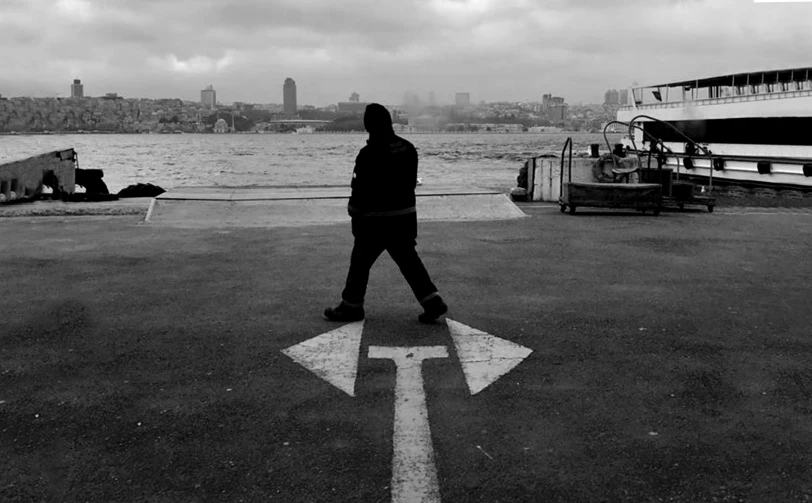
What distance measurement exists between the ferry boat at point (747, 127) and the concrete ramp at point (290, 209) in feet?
47.8

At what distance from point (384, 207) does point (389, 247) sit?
32 centimetres

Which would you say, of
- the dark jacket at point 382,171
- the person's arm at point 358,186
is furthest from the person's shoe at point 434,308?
the person's arm at point 358,186

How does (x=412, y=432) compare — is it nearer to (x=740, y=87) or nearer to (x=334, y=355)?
(x=334, y=355)

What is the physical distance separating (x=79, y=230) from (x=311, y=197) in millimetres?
4277

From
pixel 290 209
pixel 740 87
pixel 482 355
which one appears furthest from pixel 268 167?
pixel 482 355

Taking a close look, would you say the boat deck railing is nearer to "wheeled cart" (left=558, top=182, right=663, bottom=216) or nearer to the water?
the water

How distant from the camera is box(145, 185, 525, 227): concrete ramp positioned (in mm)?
12719

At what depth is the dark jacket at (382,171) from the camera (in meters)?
5.95

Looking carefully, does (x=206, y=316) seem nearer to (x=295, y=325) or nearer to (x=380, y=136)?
(x=295, y=325)

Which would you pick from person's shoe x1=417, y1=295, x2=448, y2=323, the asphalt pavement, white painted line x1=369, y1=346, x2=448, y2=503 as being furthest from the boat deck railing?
white painted line x1=369, y1=346, x2=448, y2=503

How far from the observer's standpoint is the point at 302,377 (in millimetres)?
4973

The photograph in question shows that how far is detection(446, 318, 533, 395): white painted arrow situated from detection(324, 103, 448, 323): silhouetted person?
1.19 ft

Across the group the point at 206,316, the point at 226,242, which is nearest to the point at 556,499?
the point at 206,316

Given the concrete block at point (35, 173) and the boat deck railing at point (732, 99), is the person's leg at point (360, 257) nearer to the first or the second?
the concrete block at point (35, 173)
